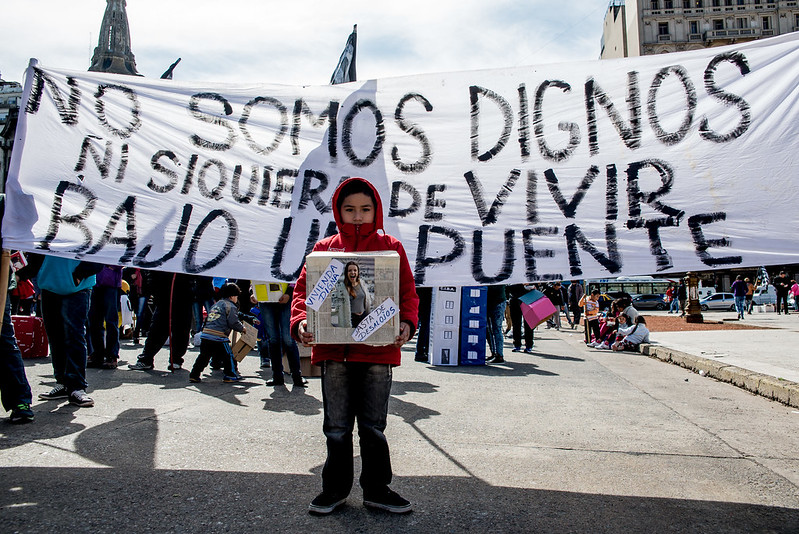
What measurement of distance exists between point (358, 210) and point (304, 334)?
71 cm

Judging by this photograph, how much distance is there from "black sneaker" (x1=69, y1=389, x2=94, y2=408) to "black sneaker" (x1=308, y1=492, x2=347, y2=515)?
3.38m

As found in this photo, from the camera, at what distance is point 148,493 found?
3.57 m

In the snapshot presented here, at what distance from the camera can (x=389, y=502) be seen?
131 inches

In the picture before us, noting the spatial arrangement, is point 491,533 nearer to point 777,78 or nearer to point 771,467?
point 771,467

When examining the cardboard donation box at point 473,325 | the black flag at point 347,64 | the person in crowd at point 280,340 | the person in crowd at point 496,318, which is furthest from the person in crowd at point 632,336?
the black flag at point 347,64

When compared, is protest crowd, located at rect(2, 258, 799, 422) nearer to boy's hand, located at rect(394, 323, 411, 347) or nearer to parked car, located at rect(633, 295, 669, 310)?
boy's hand, located at rect(394, 323, 411, 347)

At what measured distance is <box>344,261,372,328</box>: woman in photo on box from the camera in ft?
9.75

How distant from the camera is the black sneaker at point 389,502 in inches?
130

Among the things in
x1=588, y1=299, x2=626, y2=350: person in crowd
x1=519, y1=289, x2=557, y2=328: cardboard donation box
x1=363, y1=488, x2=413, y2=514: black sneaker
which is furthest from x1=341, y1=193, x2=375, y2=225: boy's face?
x1=588, y1=299, x2=626, y2=350: person in crowd

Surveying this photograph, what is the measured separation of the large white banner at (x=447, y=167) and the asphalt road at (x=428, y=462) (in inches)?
48.6

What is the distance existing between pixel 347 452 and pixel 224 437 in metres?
1.85

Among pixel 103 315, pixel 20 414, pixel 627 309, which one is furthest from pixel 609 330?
pixel 20 414

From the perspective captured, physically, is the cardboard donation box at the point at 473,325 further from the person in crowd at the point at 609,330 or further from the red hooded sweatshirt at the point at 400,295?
the red hooded sweatshirt at the point at 400,295

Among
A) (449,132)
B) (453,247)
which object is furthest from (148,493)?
(449,132)
